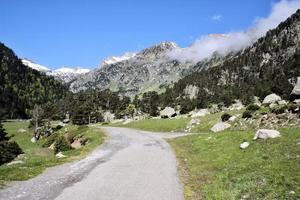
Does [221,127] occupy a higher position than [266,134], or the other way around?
[221,127]

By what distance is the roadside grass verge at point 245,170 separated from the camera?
55.2ft

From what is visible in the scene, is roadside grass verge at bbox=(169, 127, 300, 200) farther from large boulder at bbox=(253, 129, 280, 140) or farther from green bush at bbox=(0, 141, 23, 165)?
green bush at bbox=(0, 141, 23, 165)

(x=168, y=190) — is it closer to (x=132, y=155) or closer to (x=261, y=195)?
(x=261, y=195)

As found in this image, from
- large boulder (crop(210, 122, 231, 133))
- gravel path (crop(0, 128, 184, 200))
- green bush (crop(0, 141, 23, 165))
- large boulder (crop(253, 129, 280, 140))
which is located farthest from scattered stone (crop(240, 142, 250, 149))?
green bush (crop(0, 141, 23, 165))

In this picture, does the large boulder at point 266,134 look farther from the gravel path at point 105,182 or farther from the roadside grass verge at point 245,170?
the gravel path at point 105,182

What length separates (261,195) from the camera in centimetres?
1606

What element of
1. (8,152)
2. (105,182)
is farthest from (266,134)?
(8,152)

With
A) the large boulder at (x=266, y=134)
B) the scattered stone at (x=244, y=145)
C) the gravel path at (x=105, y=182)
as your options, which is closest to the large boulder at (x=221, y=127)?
the large boulder at (x=266, y=134)

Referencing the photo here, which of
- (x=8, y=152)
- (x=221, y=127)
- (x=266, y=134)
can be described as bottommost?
(x=8, y=152)

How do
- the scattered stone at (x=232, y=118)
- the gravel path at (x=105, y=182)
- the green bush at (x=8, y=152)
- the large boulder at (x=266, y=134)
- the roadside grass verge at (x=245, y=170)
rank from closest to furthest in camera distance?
the roadside grass verge at (x=245, y=170) → the gravel path at (x=105, y=182) → the large boulder at (x=266, y=134) → the green bush at (x=8, y=152) → the scattered stone at (x=232, y=118)

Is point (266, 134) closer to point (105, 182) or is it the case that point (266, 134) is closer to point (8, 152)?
point (105, 182)

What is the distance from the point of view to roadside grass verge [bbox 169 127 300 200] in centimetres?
1681

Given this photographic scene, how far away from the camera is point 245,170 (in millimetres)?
21250

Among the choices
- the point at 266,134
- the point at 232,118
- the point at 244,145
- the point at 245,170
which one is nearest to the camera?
the point at 245,170
